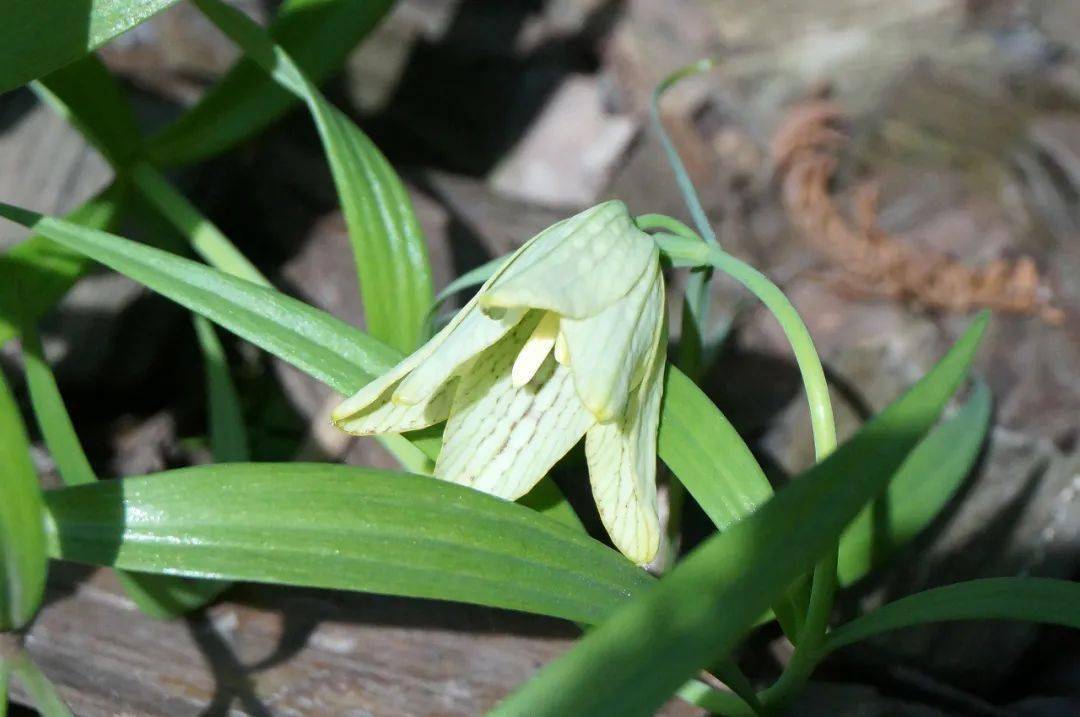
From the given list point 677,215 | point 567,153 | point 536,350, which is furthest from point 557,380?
point 567,153

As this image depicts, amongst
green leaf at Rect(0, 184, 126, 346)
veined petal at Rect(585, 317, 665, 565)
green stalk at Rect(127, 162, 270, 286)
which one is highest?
green stalk at Rect(127, 162, 270, 286)

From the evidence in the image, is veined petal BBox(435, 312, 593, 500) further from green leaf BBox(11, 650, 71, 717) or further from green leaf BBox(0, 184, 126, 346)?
green leaf BBox(0, 184, 126, 346)

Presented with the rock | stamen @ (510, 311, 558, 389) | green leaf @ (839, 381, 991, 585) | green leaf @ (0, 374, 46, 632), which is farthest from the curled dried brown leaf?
green leaf @ (0, 374, 46, 632)

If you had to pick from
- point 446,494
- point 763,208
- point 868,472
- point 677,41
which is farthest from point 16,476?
point 677,41

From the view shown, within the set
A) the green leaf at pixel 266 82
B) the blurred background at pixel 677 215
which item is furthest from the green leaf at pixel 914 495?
the green leaf at pixel 266 82

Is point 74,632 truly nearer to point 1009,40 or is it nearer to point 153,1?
point 153,1

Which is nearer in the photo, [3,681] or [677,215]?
[3,681]

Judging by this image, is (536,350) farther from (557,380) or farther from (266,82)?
(266,82)
